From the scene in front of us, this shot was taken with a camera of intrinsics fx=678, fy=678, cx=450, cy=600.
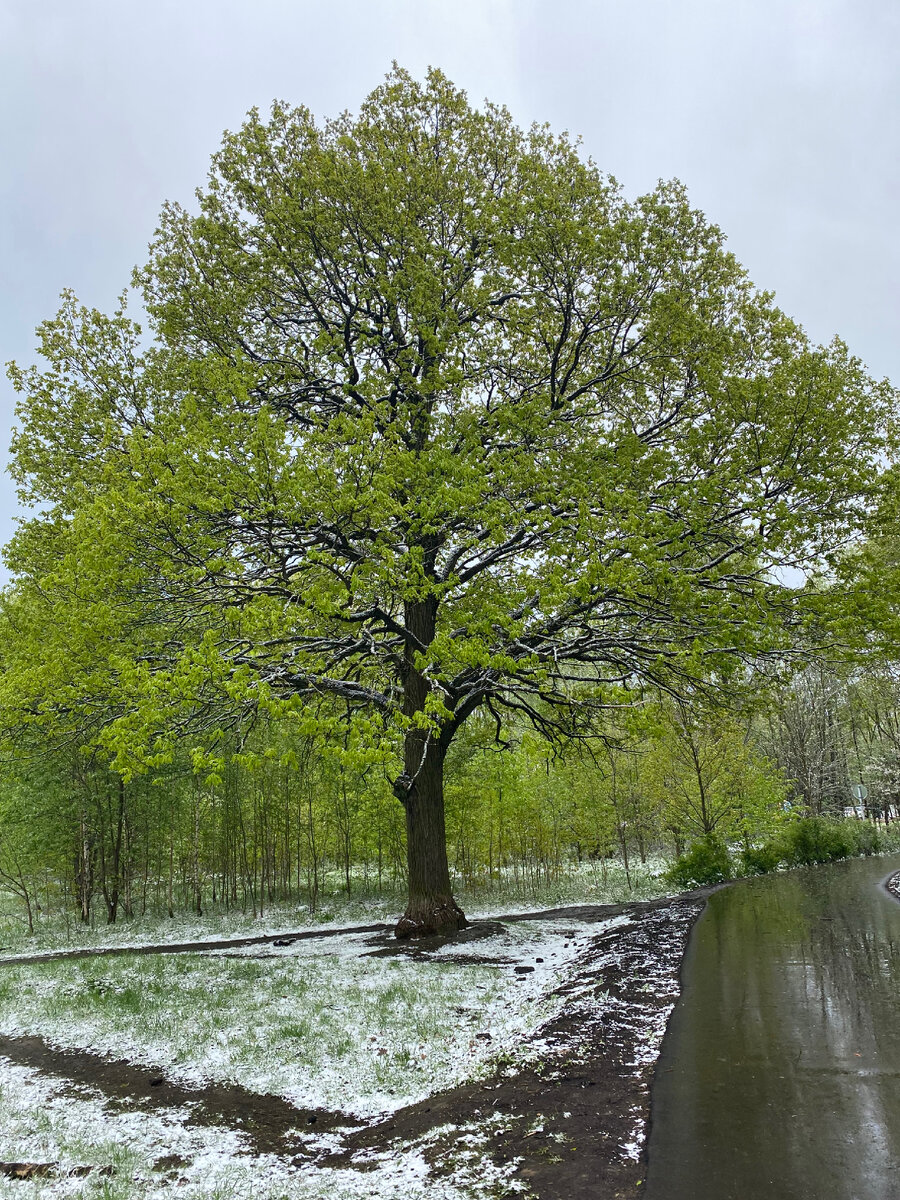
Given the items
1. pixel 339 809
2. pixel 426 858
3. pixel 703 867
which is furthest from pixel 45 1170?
pixel 339 809

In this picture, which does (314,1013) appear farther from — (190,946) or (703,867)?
(703,867)

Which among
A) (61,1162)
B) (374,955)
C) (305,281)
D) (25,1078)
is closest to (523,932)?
(374,955)

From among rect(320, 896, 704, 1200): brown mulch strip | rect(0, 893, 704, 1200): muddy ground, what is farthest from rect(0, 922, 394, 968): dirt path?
rect(320, 896, 704, 1200): brown mulch strip

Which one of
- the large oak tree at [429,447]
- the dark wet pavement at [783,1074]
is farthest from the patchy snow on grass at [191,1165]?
the large oak tree at [429,447]

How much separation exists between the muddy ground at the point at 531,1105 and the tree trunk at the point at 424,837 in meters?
4.66

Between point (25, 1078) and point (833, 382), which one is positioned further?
point (833, 382)

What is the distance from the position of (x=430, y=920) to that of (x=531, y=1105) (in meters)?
7.52

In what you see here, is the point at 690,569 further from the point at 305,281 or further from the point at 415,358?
the point at 305,281

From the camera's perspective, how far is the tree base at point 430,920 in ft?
38.5

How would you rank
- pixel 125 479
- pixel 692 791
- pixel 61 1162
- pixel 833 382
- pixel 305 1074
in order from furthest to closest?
pixel 692 791
pixel 833 382
pixel 125 479
pixel 305 1074
pixel 61 1162

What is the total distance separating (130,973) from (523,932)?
641cm

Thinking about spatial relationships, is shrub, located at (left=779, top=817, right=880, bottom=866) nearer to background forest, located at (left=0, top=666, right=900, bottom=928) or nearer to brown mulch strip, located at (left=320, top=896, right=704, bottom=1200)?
background forest, located at (left=0, top=666, right=900, bottom=928)

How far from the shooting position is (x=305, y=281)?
11.9 m

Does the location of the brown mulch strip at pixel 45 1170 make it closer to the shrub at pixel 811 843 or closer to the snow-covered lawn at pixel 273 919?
the snow-covered lawn at pixel 273 919
